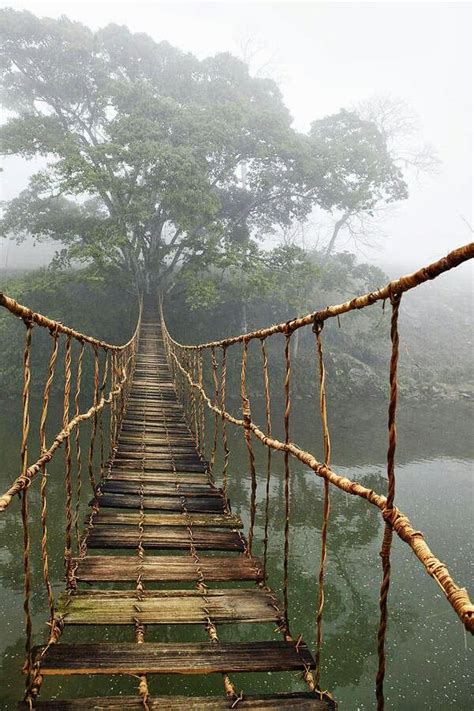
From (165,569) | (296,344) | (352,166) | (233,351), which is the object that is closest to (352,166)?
(352,166)

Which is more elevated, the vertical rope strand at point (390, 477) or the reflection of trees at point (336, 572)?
the vertical rope strand at point (390, 477)

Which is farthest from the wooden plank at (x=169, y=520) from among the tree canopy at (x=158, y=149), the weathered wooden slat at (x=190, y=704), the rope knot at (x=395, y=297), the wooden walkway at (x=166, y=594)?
the tree canopy at (x=158, y=149)

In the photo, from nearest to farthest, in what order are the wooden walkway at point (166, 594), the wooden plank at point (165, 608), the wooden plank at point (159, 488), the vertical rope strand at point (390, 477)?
the vertical rope strand at point (390, 477) → the wooden walkway at point (166, 594) → the wooden plank at point (165, 608) → the wooden plank at point (159, 488)

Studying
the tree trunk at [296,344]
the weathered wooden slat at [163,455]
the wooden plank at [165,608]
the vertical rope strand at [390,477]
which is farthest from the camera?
the tree trunk at [296,344]

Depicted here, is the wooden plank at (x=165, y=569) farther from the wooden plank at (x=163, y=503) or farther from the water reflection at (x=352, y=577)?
the water reflection at (x=352, y=577)

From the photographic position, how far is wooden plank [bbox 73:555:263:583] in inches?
88.3

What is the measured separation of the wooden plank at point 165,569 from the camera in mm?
2243

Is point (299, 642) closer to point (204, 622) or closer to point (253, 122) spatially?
point (204, 622)

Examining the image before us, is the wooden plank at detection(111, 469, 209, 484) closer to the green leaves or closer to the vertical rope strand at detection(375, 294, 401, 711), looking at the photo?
the vertical rope strand at detection(375, 294, 401, 711)

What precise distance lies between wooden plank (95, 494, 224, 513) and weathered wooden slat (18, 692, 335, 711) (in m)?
1.78

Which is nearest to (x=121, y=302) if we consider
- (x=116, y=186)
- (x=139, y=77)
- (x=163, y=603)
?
(x=116, y=186)

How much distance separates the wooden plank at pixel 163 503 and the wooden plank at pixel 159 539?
34cm

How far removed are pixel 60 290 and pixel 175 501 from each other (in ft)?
43.0

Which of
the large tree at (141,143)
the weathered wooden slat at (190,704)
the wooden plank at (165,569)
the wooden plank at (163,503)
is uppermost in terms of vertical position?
the large tree at (141,143)
